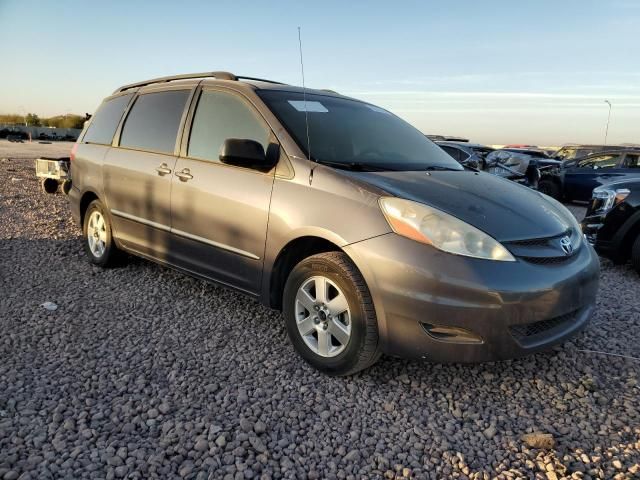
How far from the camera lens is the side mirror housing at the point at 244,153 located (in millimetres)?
3268

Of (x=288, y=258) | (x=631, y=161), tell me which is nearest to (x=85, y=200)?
(x=288, y=258)

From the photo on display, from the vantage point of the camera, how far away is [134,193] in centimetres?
443

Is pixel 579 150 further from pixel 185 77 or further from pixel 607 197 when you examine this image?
pixel 185 77

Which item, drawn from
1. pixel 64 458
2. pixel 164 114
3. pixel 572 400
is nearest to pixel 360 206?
pixel 572 400

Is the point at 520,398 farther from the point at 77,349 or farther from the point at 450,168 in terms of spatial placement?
the point at 77,349

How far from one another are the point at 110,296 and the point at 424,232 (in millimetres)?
2884

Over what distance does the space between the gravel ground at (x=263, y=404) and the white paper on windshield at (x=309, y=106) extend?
5.20ft

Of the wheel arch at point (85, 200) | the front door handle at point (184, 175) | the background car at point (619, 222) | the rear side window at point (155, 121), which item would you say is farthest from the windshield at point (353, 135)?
the background car at point (619, 222)

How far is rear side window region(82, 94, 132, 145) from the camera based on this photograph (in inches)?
198

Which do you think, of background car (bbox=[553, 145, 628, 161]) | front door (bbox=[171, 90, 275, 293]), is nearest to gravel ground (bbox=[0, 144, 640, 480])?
front door (bbox=[171, 90, 275, 293])

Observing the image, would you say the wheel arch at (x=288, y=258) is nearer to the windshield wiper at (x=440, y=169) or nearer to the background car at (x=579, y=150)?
the windshield wiper at (x=440, y=169)

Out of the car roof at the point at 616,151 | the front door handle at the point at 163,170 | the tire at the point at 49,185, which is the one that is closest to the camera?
the front door handle at the point at 163,170

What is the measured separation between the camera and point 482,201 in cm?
310

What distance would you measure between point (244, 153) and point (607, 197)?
177 inches
